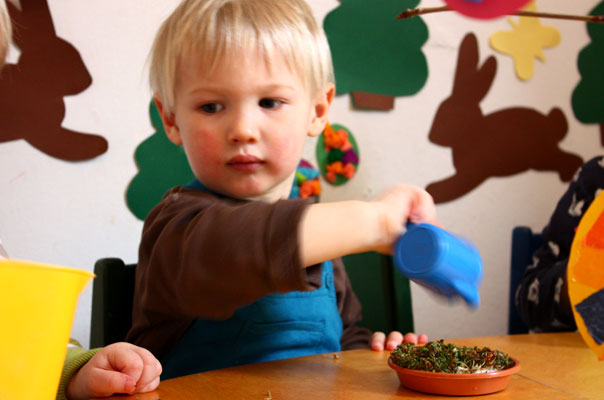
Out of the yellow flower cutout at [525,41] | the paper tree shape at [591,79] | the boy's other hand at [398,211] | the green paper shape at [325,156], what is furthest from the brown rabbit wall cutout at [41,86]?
the paper tree shape at [591,79]

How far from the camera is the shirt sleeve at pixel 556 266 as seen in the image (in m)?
0.97

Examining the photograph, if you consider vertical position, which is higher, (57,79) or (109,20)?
(109,20)

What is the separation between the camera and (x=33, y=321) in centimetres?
33

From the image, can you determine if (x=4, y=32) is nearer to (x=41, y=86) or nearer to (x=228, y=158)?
(x=228, y=158)

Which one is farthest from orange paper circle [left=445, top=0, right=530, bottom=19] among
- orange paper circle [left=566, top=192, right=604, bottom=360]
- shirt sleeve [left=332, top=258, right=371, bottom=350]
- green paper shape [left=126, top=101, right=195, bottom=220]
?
green paper shape [left=126, top=101, right=195, bottom=220]

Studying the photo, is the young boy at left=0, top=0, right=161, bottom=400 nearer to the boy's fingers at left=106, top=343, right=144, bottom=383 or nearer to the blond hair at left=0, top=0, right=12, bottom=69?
the boy's fingers at left=106, top=343, right=144, bottom=383

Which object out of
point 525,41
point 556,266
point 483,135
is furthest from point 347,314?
point 525,41

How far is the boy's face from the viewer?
709 millimetres

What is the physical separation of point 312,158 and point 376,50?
1.20ft

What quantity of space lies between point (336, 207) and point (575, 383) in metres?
0.28

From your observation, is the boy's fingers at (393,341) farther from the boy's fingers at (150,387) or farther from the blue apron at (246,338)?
the boy's fingers at (150,387)

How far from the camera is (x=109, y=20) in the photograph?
139 centimetres

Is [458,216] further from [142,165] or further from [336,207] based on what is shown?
[336,207]

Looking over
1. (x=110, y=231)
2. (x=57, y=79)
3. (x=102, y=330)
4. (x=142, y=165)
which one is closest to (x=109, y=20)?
(x=57, y=79)
